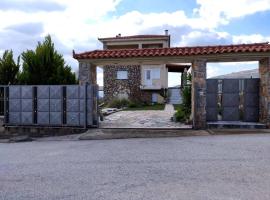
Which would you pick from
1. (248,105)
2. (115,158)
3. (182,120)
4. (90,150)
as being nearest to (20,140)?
(90,150)

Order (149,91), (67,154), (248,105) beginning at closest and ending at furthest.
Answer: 1. (67,154)
2. (248,105)
3. (149,91)

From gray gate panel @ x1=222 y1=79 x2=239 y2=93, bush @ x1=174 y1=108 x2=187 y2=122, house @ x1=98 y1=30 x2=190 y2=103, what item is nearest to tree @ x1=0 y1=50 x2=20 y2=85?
bush @ x1=174 y1=108 x2=187 y2=122

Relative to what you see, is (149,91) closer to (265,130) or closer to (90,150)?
(265,130)

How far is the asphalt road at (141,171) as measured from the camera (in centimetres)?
562

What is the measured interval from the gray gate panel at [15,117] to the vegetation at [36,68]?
3196 mm

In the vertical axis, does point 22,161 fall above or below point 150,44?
below

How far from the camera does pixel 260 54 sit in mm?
13688

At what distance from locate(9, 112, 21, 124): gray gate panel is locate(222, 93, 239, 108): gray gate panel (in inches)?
338

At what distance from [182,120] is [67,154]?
7.94 meters

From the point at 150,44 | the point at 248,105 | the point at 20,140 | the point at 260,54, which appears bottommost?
the point at 20,140

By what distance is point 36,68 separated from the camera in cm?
1853

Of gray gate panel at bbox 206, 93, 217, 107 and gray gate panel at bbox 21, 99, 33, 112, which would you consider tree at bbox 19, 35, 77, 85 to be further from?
gray gate panel at bbox 206, 93, 217, 107

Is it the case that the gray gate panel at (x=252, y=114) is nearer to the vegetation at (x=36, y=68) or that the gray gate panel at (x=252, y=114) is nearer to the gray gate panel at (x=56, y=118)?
the gray gate panel at (x=56, y=118)

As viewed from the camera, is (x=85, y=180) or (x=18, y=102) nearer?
(x=85, y=180)
